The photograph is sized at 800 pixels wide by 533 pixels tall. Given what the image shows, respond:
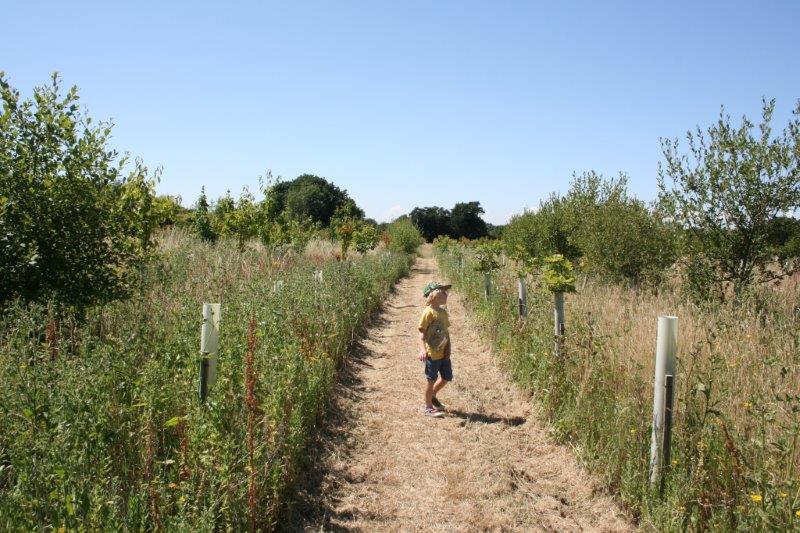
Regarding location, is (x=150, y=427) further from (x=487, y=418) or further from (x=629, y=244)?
(x=629, y=244)

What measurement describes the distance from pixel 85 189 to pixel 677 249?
8.64 metres

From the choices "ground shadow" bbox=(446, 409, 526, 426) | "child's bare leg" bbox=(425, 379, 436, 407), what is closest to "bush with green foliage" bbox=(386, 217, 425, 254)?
"child's bare leg" bbox=(425, 379, 436, 407)

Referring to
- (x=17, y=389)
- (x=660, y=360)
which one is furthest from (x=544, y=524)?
(x=17, y=389)

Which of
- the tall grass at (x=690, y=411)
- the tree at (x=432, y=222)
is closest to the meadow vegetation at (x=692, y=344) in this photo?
the tall grass at (x=690, y=411)

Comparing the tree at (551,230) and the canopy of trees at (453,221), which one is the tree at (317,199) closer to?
the canopy of trees at (453,221)

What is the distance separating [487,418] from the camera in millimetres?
5605

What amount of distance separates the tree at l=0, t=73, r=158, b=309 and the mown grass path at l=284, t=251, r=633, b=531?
294 centimetres

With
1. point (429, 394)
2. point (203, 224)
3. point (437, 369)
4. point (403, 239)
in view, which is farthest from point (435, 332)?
point (403, 239)

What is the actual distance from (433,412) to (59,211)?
4.39 meters

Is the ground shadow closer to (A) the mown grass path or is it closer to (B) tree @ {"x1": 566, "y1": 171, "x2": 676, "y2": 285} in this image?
(A) the mown grass path

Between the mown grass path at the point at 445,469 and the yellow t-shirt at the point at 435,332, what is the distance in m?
0.71

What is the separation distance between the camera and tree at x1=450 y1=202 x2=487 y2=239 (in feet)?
253

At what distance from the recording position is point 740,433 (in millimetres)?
3311

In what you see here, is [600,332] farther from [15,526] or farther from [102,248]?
[102,248]
